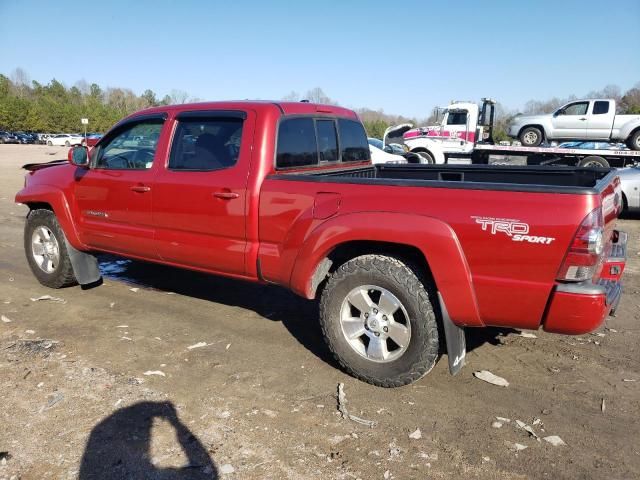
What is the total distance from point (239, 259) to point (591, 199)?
250cm

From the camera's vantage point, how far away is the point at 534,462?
2.80m

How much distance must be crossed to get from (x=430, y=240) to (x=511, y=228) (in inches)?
18.7

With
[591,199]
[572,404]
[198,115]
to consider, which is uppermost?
[198,115]

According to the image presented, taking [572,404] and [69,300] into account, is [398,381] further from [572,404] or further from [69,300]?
[69,300]

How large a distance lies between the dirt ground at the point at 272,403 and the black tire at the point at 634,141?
13.8 meters

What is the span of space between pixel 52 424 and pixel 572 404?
10.7 feet

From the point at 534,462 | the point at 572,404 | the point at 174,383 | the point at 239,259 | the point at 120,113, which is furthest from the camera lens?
the point at 120,113

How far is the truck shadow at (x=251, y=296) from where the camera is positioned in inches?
177

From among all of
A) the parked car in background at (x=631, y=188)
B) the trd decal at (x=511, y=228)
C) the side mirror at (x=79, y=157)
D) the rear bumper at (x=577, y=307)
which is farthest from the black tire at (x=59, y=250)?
the parked car in background at (x=631, y=188)

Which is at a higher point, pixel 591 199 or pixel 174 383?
pixel 591 199

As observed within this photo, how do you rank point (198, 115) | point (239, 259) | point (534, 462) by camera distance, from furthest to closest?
point (198, 115), point (239, 259), point (534, 462)

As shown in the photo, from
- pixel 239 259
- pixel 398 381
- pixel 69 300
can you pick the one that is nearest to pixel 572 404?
pixel 398 381

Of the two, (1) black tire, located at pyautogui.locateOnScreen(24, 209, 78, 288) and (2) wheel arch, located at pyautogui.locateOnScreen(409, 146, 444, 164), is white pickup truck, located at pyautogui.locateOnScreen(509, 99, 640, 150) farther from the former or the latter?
(1) black tire, located at pyautogui.locateOnScreen(24, 209, 78, 288)

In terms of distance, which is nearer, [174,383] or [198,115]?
[174,383]
